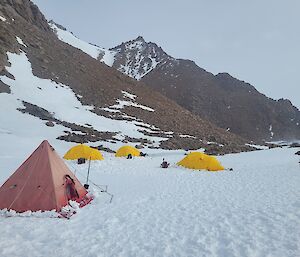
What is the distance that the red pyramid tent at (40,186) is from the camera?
9.73 meters

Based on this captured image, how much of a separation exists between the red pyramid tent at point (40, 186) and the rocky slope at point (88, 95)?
25.4m

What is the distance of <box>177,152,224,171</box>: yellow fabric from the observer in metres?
23.0

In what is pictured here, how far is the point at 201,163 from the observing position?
2330 cm

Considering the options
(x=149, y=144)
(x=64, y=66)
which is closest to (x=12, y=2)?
(x=64, y=66)

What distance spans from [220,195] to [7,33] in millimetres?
57076

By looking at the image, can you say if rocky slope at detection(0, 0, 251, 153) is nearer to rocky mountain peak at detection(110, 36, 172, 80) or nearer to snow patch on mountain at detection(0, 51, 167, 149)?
snow patch on mountain at detection(0, 51, 167, 149)

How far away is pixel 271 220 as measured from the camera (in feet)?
27.9

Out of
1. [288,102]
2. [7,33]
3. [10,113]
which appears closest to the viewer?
[10,113]

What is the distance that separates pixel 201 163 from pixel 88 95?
1684 inches

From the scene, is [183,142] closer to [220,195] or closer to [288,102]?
[220,195]

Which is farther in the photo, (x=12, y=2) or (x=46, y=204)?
(x=12, y=2)

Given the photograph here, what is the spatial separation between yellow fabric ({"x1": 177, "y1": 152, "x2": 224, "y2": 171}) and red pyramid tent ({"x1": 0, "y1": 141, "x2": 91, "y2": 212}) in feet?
44.3

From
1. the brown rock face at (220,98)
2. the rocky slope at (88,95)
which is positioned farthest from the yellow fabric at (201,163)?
the brown rock face at (220,98)

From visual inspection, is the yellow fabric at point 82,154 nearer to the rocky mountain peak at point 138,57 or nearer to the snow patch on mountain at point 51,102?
the snow patch on mountain at point 51,102
